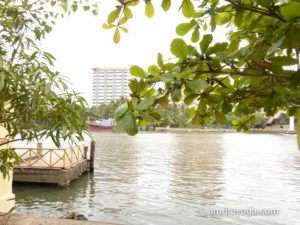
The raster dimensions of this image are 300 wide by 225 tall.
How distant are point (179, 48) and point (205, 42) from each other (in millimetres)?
103

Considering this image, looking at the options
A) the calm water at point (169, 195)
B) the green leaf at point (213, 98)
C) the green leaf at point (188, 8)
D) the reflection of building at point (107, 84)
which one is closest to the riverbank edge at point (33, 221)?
the green leaf at point (213, 98)

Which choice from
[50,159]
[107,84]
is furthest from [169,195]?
[107,84]

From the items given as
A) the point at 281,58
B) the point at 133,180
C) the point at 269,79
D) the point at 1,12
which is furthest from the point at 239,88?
the point at 133,180

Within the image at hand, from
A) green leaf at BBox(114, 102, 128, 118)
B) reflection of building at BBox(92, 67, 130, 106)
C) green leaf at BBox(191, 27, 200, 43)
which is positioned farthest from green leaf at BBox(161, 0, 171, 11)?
reflection of building at BBox(92, 67, 130, 106)

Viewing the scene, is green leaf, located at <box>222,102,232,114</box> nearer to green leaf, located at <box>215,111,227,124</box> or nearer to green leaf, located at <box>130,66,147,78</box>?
green leaf, located at <box>215,111,227,124</box>

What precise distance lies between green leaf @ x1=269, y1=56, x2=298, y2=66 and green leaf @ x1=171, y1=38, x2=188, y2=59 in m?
0.31

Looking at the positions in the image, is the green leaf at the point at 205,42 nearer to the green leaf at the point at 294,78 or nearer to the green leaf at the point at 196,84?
the green leaf at the point at 196,84

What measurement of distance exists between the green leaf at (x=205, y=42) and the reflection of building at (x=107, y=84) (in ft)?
407

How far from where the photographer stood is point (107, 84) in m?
128

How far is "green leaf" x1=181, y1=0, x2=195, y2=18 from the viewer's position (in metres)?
0.86

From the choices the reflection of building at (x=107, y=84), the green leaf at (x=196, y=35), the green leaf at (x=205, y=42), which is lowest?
the green leaf at (x=205, y=42)

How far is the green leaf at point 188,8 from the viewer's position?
86 cm

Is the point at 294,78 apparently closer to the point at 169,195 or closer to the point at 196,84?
the point at 196,84

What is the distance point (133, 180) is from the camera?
10.3m
